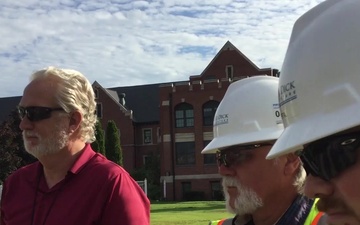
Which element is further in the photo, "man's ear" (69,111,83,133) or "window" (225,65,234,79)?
"window" (225,65,234,79)

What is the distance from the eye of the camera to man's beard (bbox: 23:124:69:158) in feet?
12.5

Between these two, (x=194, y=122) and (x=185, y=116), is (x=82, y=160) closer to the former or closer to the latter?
(x=194, y=122)

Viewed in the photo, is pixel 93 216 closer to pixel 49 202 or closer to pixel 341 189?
pixel 49 202

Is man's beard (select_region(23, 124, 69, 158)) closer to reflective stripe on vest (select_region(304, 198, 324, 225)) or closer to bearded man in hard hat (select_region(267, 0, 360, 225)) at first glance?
reflective stripe on vest (select_region(304, 198, 324, 225))

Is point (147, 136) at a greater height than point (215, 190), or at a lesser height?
greater

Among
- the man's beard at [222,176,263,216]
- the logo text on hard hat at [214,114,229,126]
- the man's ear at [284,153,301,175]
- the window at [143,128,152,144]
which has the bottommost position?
the man's beard at [222,176,263,216]

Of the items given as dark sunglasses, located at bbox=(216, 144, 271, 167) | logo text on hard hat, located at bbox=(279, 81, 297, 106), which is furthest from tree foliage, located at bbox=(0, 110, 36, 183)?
logo text on hard hat, located at bbox=(279, 81, 297, 106)

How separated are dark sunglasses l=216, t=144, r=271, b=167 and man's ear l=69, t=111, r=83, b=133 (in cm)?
107

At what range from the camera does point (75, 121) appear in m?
3.98

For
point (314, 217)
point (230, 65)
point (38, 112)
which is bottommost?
point (314, 217)

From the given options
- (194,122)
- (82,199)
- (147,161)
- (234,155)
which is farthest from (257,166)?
(147,161)

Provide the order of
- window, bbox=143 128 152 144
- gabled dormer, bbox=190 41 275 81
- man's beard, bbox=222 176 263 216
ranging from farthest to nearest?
window, bbox=143 128 152 144
gabled dormer, bbox=190 41 275 81
man's beard, bbox=222 176 263 216

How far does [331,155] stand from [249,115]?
207 centimetres

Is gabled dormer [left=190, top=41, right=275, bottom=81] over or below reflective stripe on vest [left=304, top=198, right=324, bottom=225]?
over
